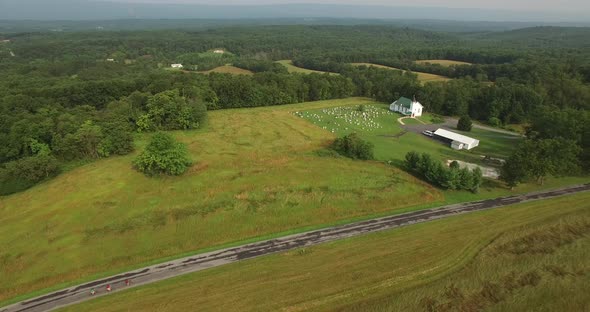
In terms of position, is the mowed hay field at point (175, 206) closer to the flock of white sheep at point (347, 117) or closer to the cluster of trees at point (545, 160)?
the cluster of trees at point (545, 160)

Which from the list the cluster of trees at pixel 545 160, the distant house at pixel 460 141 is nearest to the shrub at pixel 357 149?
the distant house at pixel 460 141

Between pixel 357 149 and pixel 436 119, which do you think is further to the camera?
pixel 436 119

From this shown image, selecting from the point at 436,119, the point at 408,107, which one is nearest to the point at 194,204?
the point at 408,107

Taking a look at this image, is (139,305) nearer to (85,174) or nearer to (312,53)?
(85,174)

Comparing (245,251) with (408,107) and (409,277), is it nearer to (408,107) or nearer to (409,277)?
(409,277)

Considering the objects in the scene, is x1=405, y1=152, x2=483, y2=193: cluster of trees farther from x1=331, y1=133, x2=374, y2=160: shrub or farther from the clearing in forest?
x1=331, y1=133, x2=374, y2=160: shrub

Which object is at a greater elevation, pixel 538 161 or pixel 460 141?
pixel 538 161

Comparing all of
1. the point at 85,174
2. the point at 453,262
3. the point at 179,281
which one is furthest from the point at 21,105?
the point at 453,262

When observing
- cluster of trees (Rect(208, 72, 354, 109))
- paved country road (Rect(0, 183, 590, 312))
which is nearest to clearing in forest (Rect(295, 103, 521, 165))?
cluster of trees (Rect(208, 72, 354, 109))
